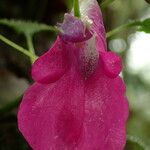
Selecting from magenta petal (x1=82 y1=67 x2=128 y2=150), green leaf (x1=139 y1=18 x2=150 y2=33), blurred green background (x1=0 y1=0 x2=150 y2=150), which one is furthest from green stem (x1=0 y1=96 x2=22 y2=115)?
magenta petal (x1=82 y1=67 x2=128 y2=150)

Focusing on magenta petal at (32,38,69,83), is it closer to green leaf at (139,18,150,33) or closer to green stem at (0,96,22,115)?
green leaf at (139,18,150,33)

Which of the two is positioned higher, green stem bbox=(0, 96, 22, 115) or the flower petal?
the flower petal

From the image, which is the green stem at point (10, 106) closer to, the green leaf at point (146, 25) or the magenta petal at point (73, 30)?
the green leaf at point (146, 25)

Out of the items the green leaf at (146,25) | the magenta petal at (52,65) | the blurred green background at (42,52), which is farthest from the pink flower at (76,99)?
the blurred green background at (42,52)

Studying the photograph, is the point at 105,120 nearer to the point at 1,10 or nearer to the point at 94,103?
the point at 94,103

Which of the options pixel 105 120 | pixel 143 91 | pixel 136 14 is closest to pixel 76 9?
pixel 105 120

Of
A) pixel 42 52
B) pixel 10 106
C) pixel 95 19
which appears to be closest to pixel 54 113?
pixel 95 19
